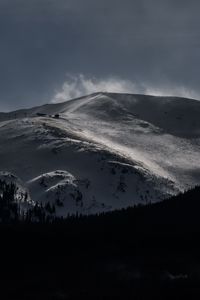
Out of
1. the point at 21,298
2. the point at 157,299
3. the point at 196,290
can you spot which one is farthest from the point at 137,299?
the point at 21,298

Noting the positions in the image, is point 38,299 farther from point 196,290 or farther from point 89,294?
point 196,290

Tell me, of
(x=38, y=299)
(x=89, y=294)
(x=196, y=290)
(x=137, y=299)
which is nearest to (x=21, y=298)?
(x=38, y=299)

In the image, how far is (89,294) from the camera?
198125 mm

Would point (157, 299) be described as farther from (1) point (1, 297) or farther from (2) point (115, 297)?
(1) point (1, 297)

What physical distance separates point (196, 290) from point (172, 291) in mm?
6469

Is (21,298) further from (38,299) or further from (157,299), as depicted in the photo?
(157,299)

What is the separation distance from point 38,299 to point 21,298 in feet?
21.2

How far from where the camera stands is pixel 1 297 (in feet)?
651

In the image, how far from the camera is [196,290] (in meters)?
196

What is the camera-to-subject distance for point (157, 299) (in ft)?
616

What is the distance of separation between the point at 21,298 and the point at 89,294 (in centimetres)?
1856

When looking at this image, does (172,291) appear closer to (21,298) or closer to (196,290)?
(196,290)

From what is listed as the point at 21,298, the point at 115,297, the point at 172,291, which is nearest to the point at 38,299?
the point at 21,298

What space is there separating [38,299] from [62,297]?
24.7 ft
